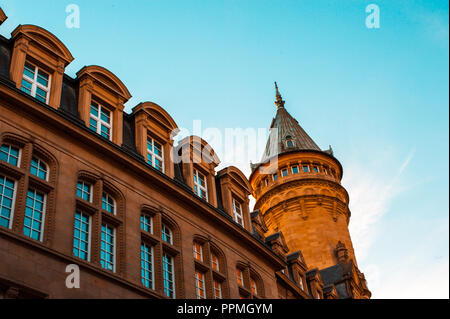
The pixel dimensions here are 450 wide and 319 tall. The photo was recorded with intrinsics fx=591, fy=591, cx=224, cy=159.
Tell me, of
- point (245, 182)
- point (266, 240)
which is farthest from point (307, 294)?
point (245, 182)

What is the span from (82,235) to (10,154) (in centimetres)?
Answer: 345

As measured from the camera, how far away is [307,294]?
3525 centimetres

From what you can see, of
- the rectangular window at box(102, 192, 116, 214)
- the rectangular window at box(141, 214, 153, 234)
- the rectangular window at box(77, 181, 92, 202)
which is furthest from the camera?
the rectangular window at box(141, 214, 153, 234)

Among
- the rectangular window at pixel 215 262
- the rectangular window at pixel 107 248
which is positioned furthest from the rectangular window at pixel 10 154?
the rectangular window at pixel 215 262

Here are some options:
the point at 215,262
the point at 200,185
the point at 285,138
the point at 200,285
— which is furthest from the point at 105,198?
the point at 285,138

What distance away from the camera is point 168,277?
2212 centimetres

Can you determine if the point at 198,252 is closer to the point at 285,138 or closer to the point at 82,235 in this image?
the point at 82,235

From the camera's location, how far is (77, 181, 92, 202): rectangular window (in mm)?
20320

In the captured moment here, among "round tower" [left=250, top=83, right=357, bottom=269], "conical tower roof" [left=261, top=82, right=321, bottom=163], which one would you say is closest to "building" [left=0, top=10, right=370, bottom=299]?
"round tower" [left=250, top=83, right=357, bottom=269]

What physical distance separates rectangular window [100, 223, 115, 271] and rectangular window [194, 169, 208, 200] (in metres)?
6.83

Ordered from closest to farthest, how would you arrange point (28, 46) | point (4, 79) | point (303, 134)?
point (4, 79), point (28, 46), point (303, 134)

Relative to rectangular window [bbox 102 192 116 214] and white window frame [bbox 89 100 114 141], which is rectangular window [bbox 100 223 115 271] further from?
white window frame [bbox 89 100 114 141]
